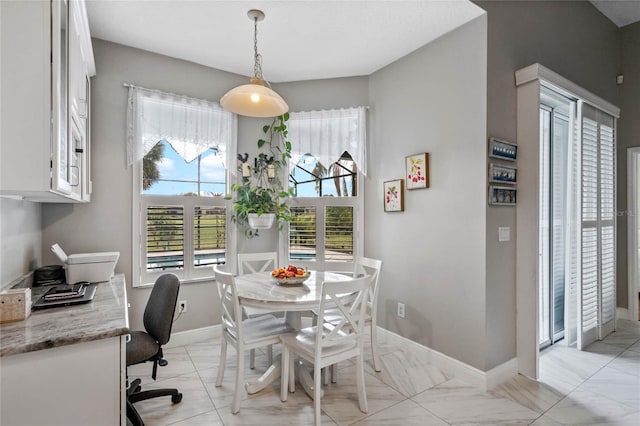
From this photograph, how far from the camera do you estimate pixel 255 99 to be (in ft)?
7.05

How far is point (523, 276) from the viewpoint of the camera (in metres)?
2.49

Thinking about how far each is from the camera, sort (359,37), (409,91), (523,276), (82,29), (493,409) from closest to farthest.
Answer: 1. (82,29)
2. (493,409)
3. (523,276)
4. (359,37)
5. (409,91)

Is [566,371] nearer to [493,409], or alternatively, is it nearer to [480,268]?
[493,409]

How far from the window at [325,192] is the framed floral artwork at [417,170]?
66 centimetres

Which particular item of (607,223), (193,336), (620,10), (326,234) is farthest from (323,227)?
(620,10)

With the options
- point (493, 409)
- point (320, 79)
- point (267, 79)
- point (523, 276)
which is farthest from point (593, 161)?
point (267, 79)

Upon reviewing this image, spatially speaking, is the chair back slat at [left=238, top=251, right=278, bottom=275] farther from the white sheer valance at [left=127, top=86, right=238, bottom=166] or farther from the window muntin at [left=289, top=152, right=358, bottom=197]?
the white sheer valance at [left=127, top=86, right=238, bottom=166]

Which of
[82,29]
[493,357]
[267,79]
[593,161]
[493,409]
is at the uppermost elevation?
[267,79]

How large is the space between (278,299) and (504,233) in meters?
1.76

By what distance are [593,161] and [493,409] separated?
248cm

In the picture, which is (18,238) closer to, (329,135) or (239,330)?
(239,330)

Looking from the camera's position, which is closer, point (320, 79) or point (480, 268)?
point (480, 268)

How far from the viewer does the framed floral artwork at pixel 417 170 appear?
108 inches

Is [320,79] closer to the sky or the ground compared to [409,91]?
closer to the sky
